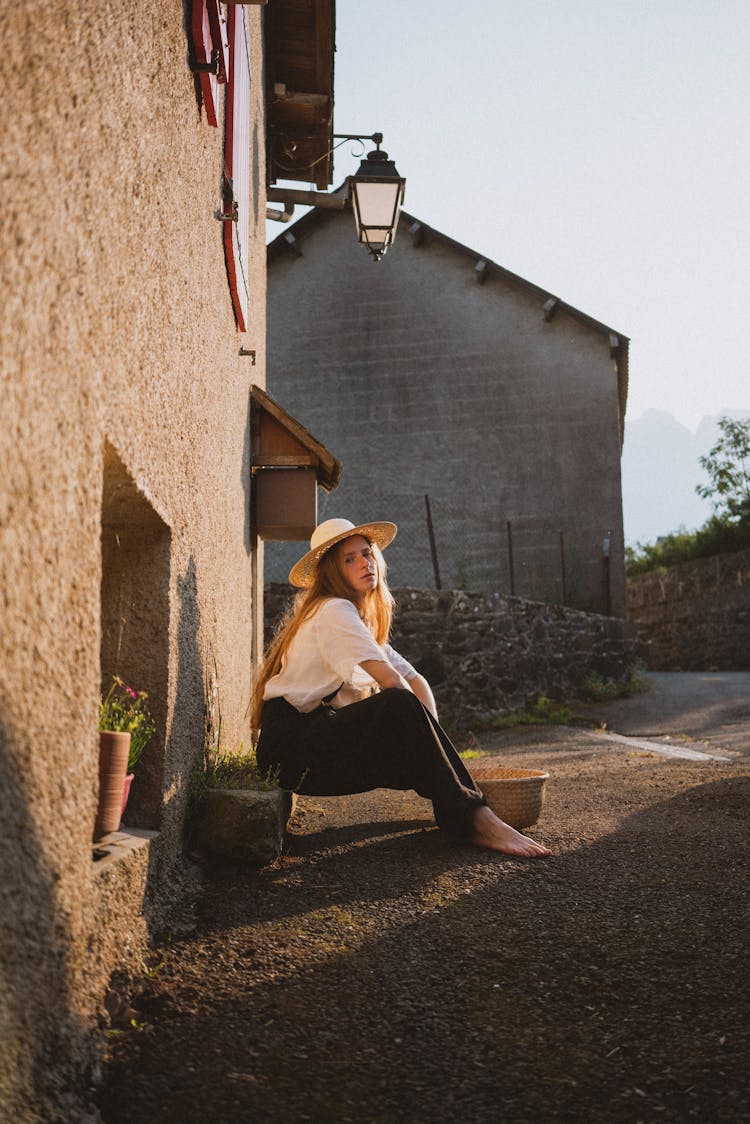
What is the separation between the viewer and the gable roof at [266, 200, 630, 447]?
573 inches

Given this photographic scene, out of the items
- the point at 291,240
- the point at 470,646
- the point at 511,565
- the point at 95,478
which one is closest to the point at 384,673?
the point at 95,478

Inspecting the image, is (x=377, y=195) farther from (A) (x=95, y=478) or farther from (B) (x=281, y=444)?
(A) (x=95, y=478)

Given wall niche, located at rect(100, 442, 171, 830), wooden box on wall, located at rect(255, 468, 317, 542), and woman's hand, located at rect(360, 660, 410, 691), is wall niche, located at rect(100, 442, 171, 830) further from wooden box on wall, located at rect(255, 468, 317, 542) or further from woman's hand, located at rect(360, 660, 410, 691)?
wooden box on wall, located at rect(255, 468, 317, 542)

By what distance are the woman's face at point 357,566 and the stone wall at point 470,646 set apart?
6262mm

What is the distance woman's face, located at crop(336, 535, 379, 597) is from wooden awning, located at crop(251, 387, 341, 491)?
6.24 feet

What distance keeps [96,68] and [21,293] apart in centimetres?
64

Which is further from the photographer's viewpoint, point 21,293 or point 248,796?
point 248,796

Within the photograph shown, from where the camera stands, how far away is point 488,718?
438 inches

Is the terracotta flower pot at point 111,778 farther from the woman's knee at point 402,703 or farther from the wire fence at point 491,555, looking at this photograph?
the wire fence at point 491,555

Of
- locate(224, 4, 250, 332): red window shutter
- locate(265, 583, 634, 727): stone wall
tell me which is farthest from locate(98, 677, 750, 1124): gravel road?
locate(265, 583, 634, 727): stone wall

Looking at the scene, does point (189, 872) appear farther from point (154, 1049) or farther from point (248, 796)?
point (154, 1049)

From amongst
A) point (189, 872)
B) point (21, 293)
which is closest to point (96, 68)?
point (21, 293)

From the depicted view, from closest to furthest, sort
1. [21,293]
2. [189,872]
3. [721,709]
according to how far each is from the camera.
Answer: [21,293] → [189,872] → [721,709]

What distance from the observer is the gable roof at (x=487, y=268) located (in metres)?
14.6
